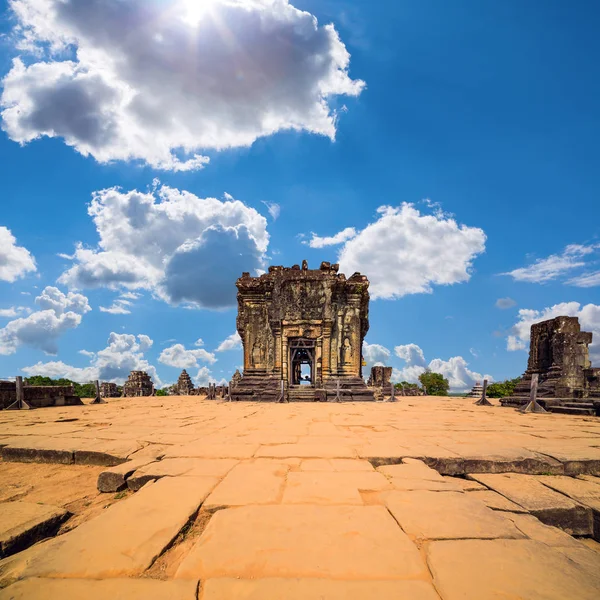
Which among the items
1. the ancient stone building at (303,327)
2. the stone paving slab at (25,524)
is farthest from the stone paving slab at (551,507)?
the ancient stone building at (303,327)

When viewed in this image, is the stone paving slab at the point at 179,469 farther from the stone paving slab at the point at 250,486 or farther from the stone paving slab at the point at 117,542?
the stone paving slab at the point at 117,542

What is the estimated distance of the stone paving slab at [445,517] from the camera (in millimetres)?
1614

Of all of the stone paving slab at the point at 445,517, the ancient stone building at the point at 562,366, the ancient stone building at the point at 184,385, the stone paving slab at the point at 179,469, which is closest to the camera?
the stone paving slab at the point at 445,517

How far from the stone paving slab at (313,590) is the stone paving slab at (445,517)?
1.50 ft

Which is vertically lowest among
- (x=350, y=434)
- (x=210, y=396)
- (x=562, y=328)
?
(x=210, y=396)

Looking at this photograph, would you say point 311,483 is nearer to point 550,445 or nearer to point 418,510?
point 418,510

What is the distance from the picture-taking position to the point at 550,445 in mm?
3656

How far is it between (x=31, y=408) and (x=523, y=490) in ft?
42.1

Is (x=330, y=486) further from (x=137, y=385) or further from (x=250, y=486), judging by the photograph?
(x=137, y=385)

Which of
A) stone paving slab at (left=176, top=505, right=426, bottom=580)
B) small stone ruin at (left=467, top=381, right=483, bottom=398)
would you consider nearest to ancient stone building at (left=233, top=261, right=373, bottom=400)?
small stone ruin at (left=467, top=381, right=483, bottom=398)

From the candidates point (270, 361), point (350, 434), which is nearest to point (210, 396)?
point (270, 361)

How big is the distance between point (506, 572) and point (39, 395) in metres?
13.9

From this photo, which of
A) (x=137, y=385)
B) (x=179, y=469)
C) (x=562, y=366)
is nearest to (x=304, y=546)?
(x=179, y=469)

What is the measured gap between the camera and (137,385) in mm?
24766
